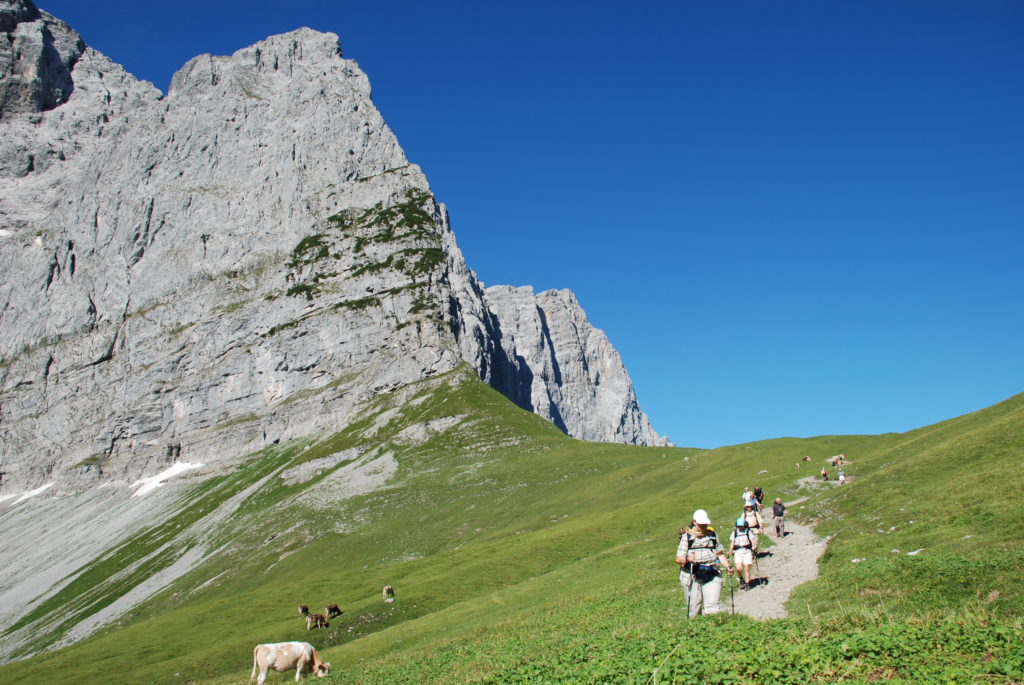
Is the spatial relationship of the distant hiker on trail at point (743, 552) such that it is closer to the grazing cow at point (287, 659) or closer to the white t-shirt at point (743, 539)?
the white t-shirt at point (743, 539)

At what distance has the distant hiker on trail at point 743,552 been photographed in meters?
28.5

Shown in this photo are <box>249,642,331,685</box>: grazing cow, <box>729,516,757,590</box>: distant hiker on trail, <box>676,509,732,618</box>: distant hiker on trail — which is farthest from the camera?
<box>249,642,331,685</box>: grazing cow

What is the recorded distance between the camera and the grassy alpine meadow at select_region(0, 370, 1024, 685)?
52.8ft

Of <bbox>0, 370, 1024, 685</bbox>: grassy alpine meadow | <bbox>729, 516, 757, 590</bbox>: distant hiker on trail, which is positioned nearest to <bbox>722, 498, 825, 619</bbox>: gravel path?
<bbox>729, 516, 757, 590</bbox>: distant hiker on trail

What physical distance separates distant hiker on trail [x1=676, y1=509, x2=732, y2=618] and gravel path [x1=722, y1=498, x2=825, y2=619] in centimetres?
269

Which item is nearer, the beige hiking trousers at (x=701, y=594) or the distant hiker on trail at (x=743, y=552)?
the beige hiking trousers at (x=701, y=594)

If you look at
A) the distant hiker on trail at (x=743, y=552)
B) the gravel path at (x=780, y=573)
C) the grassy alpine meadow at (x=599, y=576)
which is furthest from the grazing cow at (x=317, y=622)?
the distant hiker on trail at (x=743, y=552)

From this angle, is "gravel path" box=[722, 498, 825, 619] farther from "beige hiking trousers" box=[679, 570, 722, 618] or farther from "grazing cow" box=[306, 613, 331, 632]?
"grazing cow" box=[306, 613, 331, 632]

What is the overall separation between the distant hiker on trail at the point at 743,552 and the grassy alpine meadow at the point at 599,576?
1.29m

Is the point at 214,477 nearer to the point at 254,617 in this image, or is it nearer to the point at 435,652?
the point at 254,617

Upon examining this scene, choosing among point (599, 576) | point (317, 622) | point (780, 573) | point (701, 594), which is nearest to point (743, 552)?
point (780, 573)

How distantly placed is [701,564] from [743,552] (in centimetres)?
822

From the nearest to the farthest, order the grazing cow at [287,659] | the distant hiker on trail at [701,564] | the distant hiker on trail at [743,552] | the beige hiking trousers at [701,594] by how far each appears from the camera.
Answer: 1. the distant hiker on trail at [701,564]
2. the beige hiking trousers at [701,594]
3. the distant hiker on trail at [743,552]
4. the grazing cow at [287,659]

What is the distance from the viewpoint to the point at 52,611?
132m
